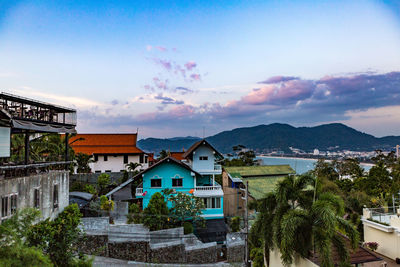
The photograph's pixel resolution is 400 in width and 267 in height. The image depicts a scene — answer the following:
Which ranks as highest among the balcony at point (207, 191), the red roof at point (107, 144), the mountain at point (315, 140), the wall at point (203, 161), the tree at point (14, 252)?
the mountain at point (315, 140)

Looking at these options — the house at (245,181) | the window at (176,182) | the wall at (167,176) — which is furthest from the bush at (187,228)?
the house at (245,181)

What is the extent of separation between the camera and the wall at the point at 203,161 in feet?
95.2

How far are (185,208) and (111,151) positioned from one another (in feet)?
84.6

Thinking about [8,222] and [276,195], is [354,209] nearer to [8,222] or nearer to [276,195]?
[276,195]

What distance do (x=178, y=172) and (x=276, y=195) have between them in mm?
13509

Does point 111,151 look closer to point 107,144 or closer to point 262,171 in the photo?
point 107,144

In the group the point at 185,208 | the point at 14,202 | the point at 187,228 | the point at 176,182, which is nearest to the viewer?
the point at 14,202

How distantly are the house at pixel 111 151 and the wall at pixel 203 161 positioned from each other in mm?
17731

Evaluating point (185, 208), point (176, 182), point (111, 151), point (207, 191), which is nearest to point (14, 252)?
point (185, 208)

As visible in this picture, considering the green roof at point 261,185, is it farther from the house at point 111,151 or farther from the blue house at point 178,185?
the house at point 111,151

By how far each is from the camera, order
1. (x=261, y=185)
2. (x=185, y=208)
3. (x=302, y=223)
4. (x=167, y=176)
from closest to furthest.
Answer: (x=302, y=223), (x=185, y=208), (x=167, y=176), (x=261, y=185)

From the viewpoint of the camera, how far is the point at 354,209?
31.5 meters

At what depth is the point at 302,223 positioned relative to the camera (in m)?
13.7

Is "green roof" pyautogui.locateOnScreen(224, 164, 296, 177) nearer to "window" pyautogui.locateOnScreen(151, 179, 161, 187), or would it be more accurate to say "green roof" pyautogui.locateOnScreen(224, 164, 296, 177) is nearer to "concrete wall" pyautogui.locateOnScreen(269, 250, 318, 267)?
"window" pyautogui.locateOnScreen(151, 179, 161, 187)
